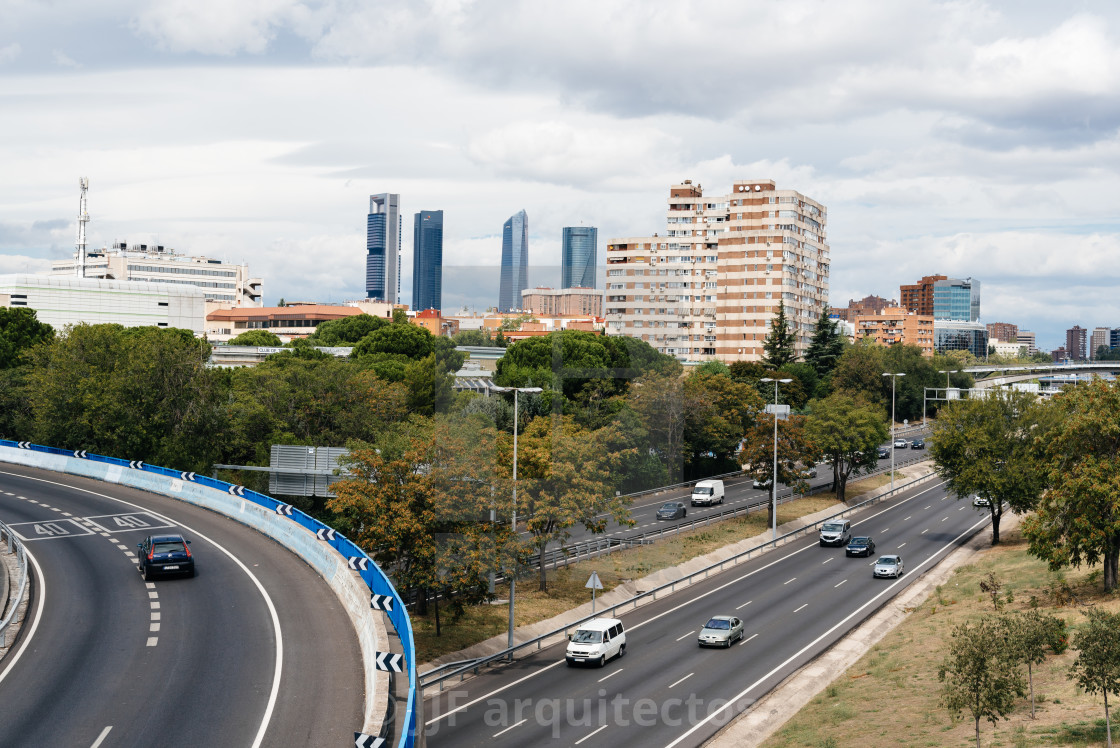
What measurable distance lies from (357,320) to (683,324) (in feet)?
182

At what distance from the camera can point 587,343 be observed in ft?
303

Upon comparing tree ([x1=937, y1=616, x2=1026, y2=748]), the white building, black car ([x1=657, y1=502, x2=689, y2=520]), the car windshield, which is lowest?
the car windshield

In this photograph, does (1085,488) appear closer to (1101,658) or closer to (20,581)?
(1101,658)

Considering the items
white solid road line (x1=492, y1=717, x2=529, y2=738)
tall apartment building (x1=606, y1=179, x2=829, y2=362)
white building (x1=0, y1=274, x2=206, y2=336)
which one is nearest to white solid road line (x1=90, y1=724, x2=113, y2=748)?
white solid road line (x1=492, y1=717, x2=529, y2=738)

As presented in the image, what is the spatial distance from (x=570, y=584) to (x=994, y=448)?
106 feet

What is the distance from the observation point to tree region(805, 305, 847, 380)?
135500 mm

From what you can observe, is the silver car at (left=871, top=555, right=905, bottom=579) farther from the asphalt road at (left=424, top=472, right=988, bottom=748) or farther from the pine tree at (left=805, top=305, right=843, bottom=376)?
the pine tree at (left=805, top=305, right=843, bottom=376)

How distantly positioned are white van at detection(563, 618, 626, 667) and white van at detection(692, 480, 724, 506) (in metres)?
36.0

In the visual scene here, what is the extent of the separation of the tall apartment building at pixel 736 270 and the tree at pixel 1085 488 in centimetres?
9679

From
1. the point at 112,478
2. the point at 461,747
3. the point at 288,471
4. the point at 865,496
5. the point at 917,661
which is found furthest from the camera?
the point at 865,496

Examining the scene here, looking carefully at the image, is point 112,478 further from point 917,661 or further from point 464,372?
point 917,661

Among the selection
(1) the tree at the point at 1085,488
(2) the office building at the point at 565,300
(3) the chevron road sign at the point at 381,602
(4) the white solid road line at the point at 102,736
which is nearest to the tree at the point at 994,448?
(1) the tree at the point at 1085,488

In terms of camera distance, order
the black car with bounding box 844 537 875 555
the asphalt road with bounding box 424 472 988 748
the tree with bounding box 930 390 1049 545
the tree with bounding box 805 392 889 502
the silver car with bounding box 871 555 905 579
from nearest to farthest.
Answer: the asphalt road with bounding box 424 472 988 748 → the silver car with bounding box 871 555 905 579 → the black car with bounding box 844 537 875 555 → the tree with bounding box 930 390 1049 545 → the tree with bounding box 805 392 889 502

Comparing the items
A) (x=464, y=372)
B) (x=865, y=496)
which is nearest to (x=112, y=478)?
(x=464, y=372)
